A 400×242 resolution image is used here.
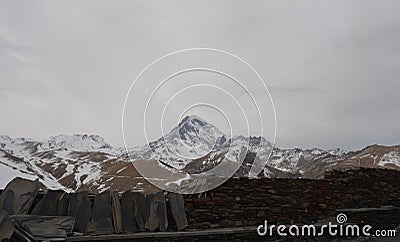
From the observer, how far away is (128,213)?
5.67 meters

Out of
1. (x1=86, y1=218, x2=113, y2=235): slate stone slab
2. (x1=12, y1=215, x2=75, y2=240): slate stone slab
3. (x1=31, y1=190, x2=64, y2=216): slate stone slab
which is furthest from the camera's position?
(x1=86, y1=218, x2=113, y2=235): slate stone slab

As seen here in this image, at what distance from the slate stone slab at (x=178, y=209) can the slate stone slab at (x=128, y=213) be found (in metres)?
0.65

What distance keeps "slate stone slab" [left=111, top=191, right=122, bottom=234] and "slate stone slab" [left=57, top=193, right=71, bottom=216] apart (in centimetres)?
68

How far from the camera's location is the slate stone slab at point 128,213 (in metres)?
5.55

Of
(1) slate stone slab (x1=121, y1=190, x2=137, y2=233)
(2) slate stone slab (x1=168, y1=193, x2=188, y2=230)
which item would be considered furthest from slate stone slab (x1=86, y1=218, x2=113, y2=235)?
(2) slate stone slab (x1=168, y1=193, x2=188, y2=230)

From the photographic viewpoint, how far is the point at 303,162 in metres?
23.7

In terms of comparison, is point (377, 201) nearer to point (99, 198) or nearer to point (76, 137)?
point (99, 198)

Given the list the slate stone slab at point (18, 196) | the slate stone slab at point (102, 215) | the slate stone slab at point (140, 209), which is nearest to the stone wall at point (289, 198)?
the slate stone slab at point (140, 209)

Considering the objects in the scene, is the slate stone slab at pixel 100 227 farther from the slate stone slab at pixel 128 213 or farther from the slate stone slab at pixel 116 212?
the slate stone slab at pixel 128 213

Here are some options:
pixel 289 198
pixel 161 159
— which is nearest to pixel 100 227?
pixel 161 159

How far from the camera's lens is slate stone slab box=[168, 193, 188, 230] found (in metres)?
5.95

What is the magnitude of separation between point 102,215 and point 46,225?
84cm

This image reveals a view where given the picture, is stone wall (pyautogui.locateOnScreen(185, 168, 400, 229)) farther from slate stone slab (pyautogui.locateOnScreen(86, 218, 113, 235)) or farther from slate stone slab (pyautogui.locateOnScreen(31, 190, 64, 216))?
slate stone slab (pyautogui.locateOnScreen(31, 190, 64, 216))

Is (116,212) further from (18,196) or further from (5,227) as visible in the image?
(5,227)
